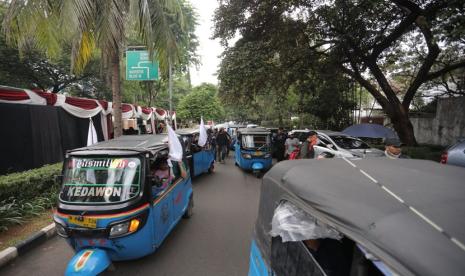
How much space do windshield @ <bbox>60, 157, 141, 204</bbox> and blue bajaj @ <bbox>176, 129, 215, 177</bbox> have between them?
17.2ft

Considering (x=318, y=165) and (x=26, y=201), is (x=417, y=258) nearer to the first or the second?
(x=318, y=165)

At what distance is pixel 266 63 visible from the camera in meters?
13.5

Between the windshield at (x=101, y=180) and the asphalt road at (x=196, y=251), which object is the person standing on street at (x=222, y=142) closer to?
the asphalt road at (x=196, y=251)

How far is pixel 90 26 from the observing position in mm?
7902

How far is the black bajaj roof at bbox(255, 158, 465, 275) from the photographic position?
1222 millimetres

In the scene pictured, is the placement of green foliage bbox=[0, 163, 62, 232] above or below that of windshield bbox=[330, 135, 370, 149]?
below

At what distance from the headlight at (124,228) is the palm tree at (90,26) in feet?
16.2

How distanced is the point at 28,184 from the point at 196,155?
5.36m

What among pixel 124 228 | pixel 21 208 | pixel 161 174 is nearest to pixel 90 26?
pixel 21 208

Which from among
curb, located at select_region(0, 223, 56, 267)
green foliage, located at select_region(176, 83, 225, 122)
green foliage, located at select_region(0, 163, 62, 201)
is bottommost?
curb, located at select_region(0, 223, 56, 267)

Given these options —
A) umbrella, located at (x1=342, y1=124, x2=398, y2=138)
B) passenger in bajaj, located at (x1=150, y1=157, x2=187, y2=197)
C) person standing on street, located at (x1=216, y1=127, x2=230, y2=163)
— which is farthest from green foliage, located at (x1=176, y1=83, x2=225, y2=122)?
passenger in bajaj, located at (x1=150, y1=157, x2=187, y2=197)

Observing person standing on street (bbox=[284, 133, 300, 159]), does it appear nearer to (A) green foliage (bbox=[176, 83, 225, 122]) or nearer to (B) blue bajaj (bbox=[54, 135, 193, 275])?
(B) blue bajaj (bbox=[54, 135, 193, 275])

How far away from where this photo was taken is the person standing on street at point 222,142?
1474 centimetres

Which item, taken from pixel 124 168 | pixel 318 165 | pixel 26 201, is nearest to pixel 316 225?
pixel 318 165
